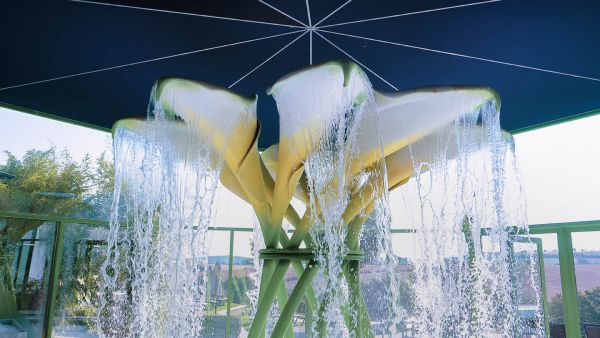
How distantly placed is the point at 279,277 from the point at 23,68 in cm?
451

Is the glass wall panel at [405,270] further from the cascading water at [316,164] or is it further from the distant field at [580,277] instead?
the cascading water at [316,164]

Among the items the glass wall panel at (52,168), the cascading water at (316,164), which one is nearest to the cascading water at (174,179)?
the cascading water at (316,164)

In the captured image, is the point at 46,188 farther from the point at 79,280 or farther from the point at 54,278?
the point at 79,280

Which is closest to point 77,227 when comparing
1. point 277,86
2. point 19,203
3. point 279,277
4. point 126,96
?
point 19,203

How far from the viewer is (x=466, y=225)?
13.0m

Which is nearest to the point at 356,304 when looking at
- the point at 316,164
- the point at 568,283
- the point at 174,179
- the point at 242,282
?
the point at 316,164

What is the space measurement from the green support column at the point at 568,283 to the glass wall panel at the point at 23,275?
11361 mm

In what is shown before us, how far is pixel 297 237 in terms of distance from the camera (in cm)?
585

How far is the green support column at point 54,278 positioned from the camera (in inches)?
441

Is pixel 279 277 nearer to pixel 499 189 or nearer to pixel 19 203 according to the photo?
pixel 499 189

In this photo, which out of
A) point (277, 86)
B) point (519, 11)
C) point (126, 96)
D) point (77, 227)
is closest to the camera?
point (277, 86)

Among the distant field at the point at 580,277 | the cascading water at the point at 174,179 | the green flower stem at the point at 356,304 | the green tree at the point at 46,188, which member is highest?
the green tree at the point at 46,188

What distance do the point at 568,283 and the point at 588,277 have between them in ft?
1.32

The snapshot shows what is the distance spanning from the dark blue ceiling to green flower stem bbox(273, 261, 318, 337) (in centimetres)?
264
